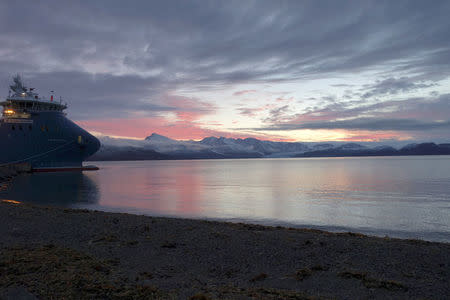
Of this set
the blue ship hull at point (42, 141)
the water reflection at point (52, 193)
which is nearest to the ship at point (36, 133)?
the blue ship hull at point (42, 141)

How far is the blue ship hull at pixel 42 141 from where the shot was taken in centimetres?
6562

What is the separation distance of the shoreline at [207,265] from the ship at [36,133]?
63.5 m

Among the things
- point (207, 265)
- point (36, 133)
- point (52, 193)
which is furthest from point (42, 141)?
point (207, 265)

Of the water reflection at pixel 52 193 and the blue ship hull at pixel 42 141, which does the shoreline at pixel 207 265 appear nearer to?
the water reflection at pixel 52 193

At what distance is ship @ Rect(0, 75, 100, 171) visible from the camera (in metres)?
65.8

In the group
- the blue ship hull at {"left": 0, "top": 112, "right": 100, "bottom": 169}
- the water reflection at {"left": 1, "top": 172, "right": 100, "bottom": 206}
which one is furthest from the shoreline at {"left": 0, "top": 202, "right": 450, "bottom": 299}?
the blue ship hull at {"left": 0, "top": 112, "right": 100, "bottom": 169}

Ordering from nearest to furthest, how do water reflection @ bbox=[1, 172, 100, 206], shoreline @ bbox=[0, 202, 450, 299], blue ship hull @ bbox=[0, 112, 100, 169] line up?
shoreline @ bbox=[0, 202, 450, 299] → water reflection @ bbox=[1, 172, 100, 206] → blue ship hull @ bbox=[0, 112, 100, 169]

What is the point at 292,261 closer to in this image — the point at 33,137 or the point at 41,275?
the point at 41,275

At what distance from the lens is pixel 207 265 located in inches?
350

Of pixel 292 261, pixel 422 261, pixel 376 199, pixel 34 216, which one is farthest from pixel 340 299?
pixel 376 199

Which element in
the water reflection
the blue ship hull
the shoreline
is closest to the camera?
the shoreline

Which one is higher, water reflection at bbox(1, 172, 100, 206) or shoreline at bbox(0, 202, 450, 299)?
shoreline at bbox(0, 202, 450, 299)

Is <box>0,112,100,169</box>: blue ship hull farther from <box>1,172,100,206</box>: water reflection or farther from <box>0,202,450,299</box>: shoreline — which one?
<box>0,202,450,299</box>: shoreline

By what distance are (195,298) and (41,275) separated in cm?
379
